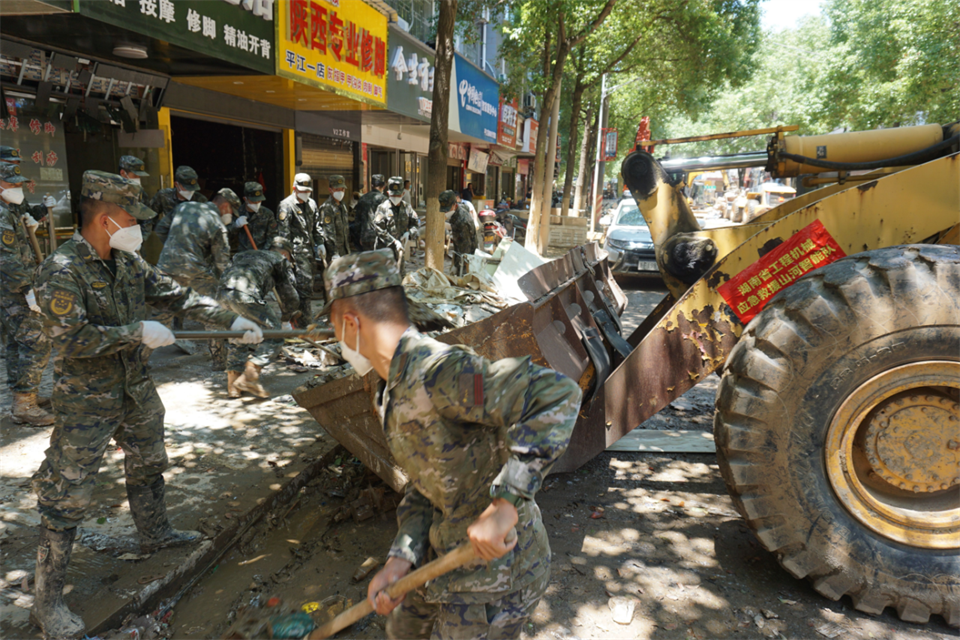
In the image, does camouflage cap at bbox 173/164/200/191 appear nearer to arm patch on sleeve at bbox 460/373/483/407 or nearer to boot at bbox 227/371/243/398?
boot at bbox 227/371/243/398

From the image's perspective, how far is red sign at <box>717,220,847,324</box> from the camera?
3.38 m

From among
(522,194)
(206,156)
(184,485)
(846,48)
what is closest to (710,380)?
(184,485)

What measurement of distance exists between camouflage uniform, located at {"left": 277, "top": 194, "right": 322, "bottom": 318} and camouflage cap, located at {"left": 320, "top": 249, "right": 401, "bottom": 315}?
6.59m

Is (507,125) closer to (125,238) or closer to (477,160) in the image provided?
(477,160)

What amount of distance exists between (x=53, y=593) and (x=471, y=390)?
2308 millimetres

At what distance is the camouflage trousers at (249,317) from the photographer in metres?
5.93

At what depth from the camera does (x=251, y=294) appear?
243 inches

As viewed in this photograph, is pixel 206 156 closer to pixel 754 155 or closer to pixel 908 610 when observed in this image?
pixel 754 155

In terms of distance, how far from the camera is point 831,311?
2918 millimetres

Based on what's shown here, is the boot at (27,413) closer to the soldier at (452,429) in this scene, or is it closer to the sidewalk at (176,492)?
the sidewalk at (176,492)

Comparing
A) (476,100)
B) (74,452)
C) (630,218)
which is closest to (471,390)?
(74,452)

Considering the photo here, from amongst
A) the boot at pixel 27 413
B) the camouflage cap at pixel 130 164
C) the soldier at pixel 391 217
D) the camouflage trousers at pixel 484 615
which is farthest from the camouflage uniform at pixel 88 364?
the soldier at pixel 391 217

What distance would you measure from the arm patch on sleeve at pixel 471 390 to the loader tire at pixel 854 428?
176cm

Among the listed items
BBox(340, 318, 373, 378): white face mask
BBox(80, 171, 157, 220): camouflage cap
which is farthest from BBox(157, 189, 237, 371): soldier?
BBox(340, 318, 373, 378): white face mask
